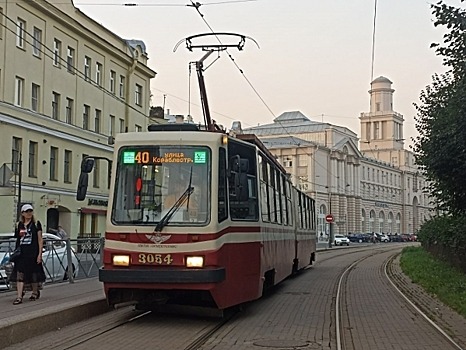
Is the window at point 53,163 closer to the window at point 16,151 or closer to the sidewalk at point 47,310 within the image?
the window at point 16,151

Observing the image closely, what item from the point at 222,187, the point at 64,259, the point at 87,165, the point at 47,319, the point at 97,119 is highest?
the point at 97,119

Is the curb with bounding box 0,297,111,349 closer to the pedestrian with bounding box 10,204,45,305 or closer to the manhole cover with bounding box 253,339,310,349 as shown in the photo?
the pedestrian with bounding box 10,204,45,305

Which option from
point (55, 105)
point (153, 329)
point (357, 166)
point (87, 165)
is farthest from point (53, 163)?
point (357, 166)

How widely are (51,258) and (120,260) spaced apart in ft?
17.4

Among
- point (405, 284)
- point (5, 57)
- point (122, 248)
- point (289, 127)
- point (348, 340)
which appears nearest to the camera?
point (348, 340)

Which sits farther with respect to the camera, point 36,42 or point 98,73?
point 98,73

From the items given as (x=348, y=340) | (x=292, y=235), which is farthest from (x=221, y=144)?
(x=292, y=235)

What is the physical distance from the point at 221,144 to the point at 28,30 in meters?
28.2

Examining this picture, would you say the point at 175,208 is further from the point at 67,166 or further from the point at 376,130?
the point at 376,130

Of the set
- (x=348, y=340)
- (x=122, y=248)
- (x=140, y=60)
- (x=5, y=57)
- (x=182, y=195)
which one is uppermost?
(x=140, y=60)

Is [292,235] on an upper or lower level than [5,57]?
lower

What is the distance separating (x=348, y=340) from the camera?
11211mm

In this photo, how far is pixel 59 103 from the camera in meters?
41.9

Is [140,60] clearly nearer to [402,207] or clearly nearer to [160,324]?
[160,324]
